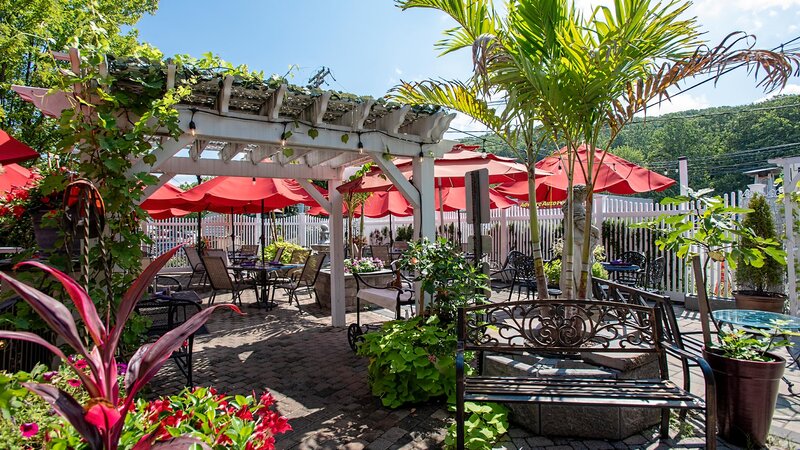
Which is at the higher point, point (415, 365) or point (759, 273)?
point (759, 273)

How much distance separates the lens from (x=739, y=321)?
10.2 feet

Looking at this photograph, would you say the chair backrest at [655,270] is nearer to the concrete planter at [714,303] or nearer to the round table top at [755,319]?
the concrete planter at [714,303]

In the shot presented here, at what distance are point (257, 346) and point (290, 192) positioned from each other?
147 inches

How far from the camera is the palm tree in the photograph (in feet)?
9.84

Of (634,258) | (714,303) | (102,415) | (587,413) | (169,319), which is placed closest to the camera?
(102,415)

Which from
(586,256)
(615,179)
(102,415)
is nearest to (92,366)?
(102,415)

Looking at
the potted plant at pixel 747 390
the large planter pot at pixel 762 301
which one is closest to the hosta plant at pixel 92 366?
→ the potted plant at pixel 747 390

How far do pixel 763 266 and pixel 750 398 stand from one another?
4.45m

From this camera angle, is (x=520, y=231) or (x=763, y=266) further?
(x=520, y=231)

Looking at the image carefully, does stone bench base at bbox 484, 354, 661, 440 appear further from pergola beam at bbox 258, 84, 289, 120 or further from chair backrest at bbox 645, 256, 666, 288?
chair backrest at bbox 645, 256, 666, 288

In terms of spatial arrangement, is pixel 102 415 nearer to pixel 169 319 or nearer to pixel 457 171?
pixel 169 319

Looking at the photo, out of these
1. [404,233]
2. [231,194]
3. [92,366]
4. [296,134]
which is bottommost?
[92,366]

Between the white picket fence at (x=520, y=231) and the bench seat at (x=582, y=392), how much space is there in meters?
1.40

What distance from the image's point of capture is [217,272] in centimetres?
671
